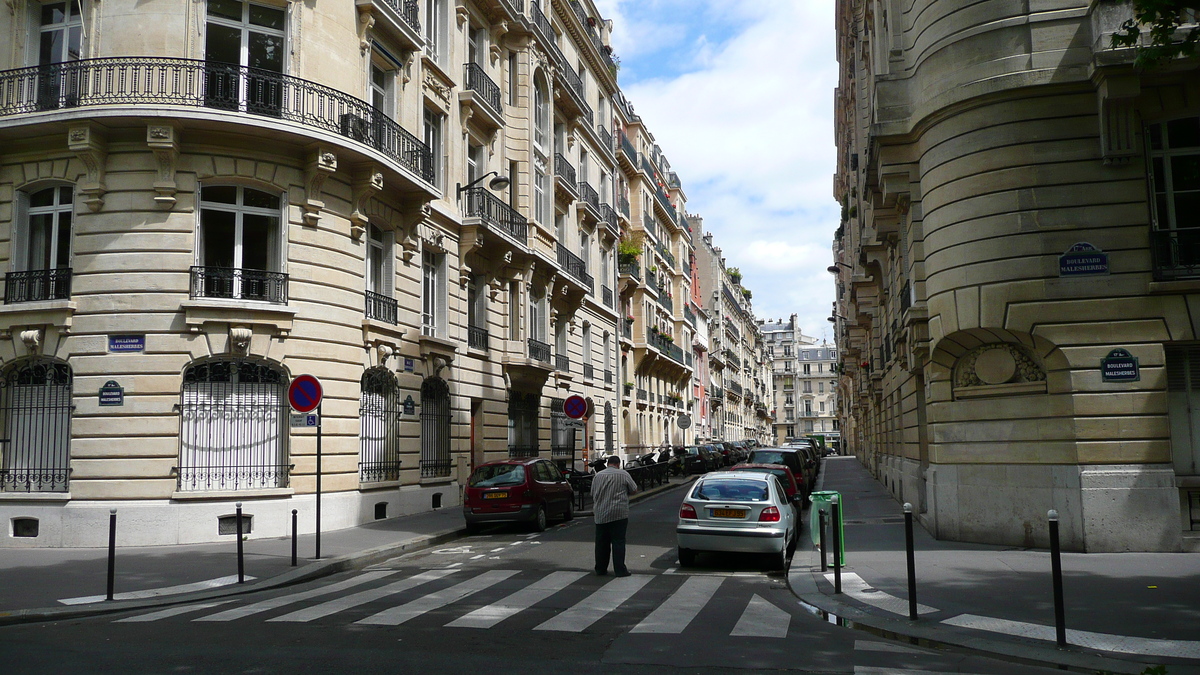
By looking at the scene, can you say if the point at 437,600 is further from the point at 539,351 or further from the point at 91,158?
the point at 539,351

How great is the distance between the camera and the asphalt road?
7.41 meters

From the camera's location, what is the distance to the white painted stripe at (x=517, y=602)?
926 cm

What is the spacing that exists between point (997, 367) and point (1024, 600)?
561cm

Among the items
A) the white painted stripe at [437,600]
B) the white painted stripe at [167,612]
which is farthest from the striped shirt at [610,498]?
the white painted stripe at [167,612]

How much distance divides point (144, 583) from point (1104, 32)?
15489 millimetres

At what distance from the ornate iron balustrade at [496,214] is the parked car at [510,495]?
8524 millimetres

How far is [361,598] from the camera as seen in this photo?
10906 mm

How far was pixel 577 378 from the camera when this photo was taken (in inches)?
1403

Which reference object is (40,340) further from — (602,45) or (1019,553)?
(602,45)

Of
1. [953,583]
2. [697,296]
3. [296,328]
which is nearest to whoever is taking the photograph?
[953,583]

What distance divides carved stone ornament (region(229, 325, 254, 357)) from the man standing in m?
7.93

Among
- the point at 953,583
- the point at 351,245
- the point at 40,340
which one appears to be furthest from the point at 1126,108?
the point at 40,340

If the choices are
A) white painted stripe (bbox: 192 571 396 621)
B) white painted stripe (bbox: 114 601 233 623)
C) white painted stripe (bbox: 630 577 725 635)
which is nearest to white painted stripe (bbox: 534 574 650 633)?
white painted stripe (bbox: 630 577 725 635)

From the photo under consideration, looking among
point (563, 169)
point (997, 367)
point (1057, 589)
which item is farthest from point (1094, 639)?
point (563, 169)
